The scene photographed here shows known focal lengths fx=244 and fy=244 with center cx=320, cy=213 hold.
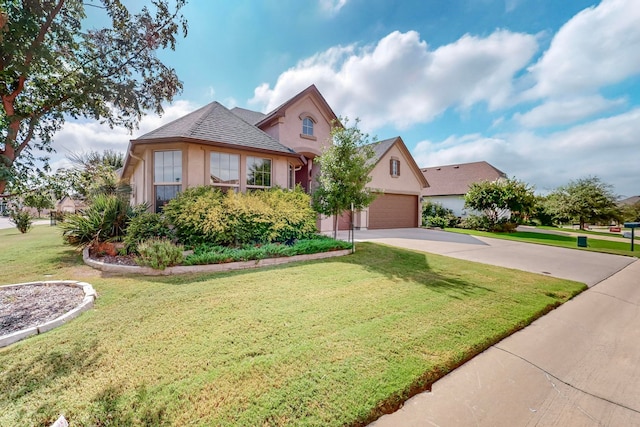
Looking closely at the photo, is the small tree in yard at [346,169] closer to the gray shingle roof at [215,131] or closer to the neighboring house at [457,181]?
the gray shingle roof at [215,131]

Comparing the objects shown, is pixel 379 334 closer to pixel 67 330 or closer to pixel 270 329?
pixel 270 329

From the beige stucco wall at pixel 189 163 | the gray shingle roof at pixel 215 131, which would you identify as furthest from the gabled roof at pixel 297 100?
the beige stucco wall at pixel 189 163

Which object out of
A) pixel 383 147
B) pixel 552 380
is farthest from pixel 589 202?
pixel 552 380

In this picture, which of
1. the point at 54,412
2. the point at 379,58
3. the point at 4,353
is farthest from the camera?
the point at 379,58

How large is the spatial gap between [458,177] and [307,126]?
849 inches

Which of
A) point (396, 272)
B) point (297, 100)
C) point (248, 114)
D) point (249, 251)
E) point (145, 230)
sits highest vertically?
point (248, 114)

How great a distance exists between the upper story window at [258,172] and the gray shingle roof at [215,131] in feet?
2.54

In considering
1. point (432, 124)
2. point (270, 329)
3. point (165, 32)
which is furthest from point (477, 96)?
point (270, 329)

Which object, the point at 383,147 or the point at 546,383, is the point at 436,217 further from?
the point at 546,383

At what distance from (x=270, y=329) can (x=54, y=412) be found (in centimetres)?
210

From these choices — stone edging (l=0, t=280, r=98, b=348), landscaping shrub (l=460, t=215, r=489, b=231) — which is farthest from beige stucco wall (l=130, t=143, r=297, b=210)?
landscaping shrub (l=460, t=215, r=489, b=231)

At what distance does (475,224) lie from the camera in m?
20.2

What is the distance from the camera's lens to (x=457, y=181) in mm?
27875

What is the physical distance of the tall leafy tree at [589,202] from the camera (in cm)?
2186
